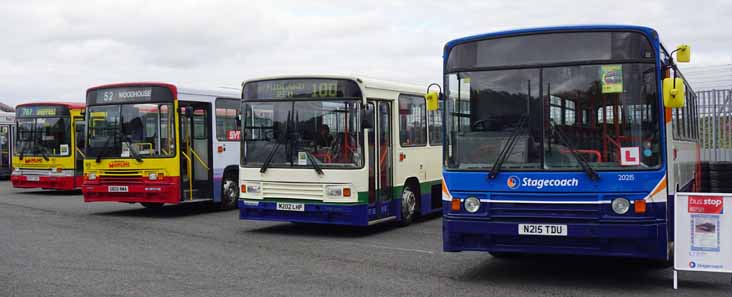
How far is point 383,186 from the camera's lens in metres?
14.1

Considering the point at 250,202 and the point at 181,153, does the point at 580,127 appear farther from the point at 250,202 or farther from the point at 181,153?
the point at 181,153

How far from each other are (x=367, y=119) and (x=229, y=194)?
6006mm

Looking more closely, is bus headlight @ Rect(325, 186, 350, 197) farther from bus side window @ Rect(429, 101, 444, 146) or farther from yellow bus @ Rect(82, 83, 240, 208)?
yellow bus @ Rect(82, 83, 240, 208)


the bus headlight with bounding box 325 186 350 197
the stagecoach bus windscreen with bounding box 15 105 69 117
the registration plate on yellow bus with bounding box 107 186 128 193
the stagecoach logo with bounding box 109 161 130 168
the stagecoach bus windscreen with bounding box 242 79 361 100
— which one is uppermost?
the stagecoach bus windscreen with bounding box 15 105 69 117

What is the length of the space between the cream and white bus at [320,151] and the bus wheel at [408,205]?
29 cm

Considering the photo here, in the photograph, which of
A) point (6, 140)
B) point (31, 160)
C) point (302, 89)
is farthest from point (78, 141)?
point (302, 89)

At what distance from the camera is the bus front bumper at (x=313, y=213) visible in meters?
13.2

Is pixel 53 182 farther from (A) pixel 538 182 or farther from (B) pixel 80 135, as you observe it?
(A) pixel 538 182

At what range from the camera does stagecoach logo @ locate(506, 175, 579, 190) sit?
27.8ft

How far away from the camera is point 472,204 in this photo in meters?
8.88

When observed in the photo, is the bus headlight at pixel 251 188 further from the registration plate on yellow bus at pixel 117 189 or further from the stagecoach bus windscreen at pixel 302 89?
the registration plate on yellow bus at pixel 117 189

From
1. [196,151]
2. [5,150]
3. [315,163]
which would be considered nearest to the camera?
[315,163]

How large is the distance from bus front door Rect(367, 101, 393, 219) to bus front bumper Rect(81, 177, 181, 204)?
4554 millimetres

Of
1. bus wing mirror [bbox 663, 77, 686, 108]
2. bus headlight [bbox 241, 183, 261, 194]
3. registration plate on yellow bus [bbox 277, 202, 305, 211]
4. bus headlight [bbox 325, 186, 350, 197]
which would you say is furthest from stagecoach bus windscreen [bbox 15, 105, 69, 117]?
bus wing mirror [bbox 663, 77, 686, 108]
